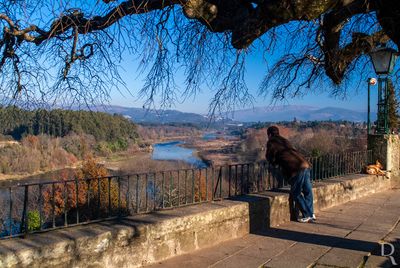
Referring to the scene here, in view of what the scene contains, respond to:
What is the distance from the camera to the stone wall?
3.97 meters

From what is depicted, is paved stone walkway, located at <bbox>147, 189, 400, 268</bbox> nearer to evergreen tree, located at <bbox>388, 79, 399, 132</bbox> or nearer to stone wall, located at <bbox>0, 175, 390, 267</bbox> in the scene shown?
stone wall, located at <bbox>0, 175, 390, 267</bbox>

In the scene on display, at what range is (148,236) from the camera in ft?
16.1

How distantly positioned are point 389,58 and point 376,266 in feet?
23.1

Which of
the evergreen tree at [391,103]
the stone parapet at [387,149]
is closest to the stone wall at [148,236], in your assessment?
the evergreen tree at [391,103]

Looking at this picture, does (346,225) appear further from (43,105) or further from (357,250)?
(43,105)

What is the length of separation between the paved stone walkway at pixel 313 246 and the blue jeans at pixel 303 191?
0.29 m

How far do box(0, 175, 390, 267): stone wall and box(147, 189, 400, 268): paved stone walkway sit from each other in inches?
7.2

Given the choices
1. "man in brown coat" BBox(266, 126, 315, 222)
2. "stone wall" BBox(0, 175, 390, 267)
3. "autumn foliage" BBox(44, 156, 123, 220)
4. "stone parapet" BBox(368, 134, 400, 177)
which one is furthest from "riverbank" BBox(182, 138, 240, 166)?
"stone wall" BBox(0, 175, 390, 267)

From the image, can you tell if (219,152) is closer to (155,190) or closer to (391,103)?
(391,103)

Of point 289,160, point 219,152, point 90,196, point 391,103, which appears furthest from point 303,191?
point 219,152

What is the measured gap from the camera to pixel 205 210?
570 centimetres

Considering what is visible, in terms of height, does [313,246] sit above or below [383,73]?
below

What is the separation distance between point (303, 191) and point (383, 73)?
512cm

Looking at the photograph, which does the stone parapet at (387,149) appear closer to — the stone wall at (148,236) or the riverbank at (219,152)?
the stone wall at (148,236)
